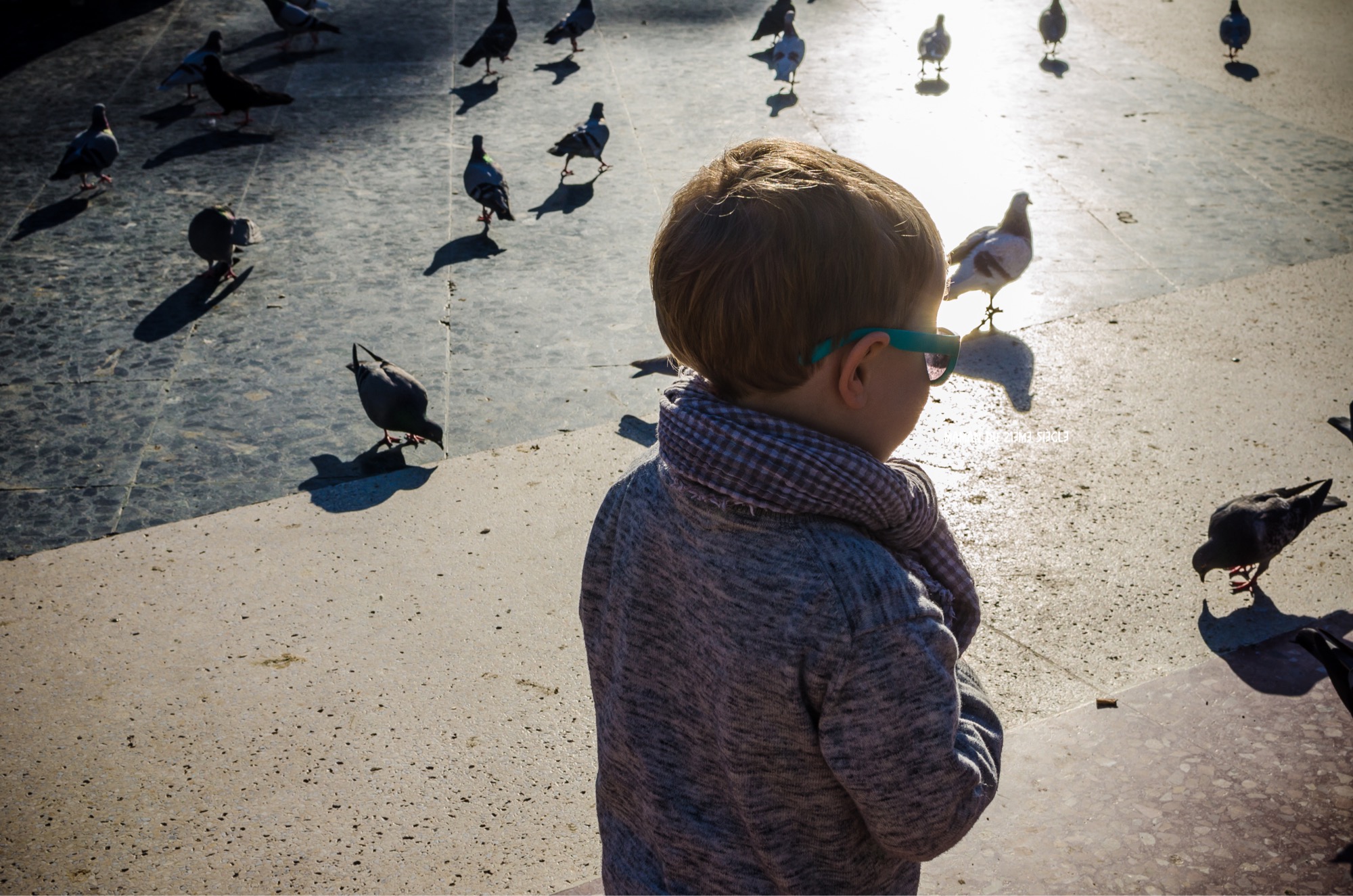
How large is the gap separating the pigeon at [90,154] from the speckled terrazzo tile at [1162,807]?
728 cm

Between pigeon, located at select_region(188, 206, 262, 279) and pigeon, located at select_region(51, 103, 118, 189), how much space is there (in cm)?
173

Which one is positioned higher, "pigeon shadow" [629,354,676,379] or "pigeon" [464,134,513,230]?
"pigeon" [464,134,513,230]

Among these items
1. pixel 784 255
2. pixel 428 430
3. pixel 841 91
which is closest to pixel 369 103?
pixel 841 91

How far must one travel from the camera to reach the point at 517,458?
477cm

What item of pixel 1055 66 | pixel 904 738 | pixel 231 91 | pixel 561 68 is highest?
pixel 904 738

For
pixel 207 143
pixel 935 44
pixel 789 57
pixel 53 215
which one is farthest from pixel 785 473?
pixel 935 44

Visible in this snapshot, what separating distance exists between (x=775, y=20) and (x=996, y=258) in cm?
554

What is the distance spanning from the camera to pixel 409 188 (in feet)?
25.0

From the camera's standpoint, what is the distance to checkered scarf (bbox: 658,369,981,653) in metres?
1.14

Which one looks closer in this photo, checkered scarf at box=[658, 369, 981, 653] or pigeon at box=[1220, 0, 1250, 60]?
checkered scarf at box=[658, 369, 981, 653]

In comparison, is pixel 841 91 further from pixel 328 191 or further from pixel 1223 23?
pixel 328 191

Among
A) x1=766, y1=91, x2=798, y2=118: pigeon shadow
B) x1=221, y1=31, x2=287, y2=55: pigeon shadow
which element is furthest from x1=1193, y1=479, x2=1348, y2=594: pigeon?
x1=221, y1=31, x2=287, y2=55: pigeon shadow

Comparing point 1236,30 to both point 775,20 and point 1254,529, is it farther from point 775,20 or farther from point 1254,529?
point 1254,529

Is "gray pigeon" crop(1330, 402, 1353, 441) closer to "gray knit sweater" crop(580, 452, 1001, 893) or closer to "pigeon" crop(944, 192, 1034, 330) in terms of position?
"pigeon" crop(944, 192, 1034, 330)
